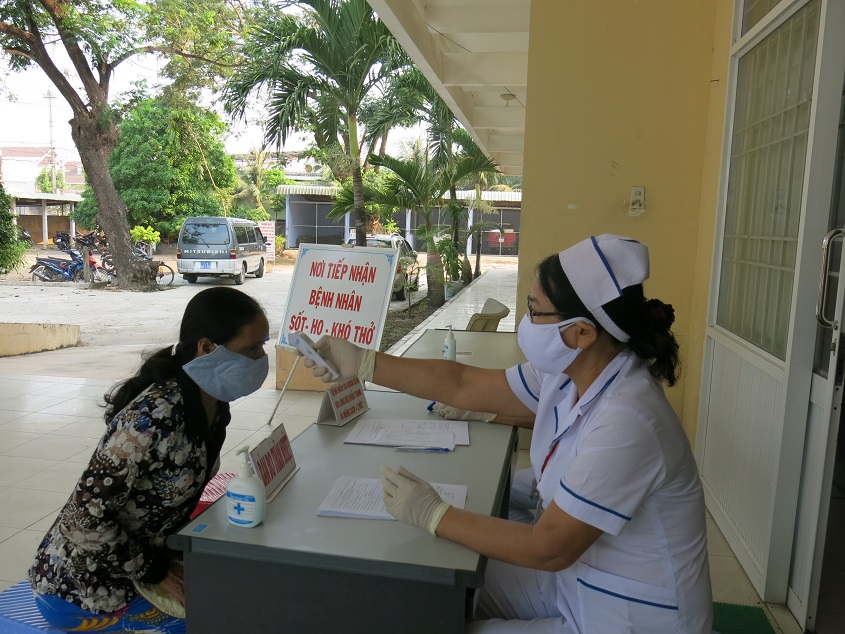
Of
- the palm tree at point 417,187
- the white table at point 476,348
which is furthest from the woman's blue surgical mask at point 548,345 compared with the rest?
the palm tree at point 417,187

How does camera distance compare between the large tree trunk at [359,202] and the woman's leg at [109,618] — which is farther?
the large tree trunk at [359,202]

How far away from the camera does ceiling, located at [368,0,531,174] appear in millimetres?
5309

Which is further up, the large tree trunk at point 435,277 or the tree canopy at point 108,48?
the tree canopy at point 108,48

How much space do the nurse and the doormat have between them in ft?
3.57

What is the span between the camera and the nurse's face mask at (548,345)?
152 cm

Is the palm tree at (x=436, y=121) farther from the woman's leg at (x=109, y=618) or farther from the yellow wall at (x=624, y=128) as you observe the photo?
the woman's leg at (x=109, y=618)

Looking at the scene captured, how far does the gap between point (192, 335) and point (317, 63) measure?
6.86 metres

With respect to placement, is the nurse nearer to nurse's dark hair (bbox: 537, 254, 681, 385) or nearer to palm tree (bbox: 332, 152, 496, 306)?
nurse's dark hair (bbox: 537, 254, 681, 385)

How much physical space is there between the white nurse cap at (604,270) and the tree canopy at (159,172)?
19.6 meters

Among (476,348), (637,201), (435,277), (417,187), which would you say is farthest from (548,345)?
(435,277)

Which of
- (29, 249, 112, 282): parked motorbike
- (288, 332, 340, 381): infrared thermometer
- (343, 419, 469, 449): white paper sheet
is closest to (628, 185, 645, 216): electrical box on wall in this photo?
(343, 419, 469, 449): white paper sheet

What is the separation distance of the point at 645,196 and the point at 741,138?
746 millimetres

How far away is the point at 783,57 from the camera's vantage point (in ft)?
8.96

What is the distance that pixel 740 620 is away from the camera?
2381mm
